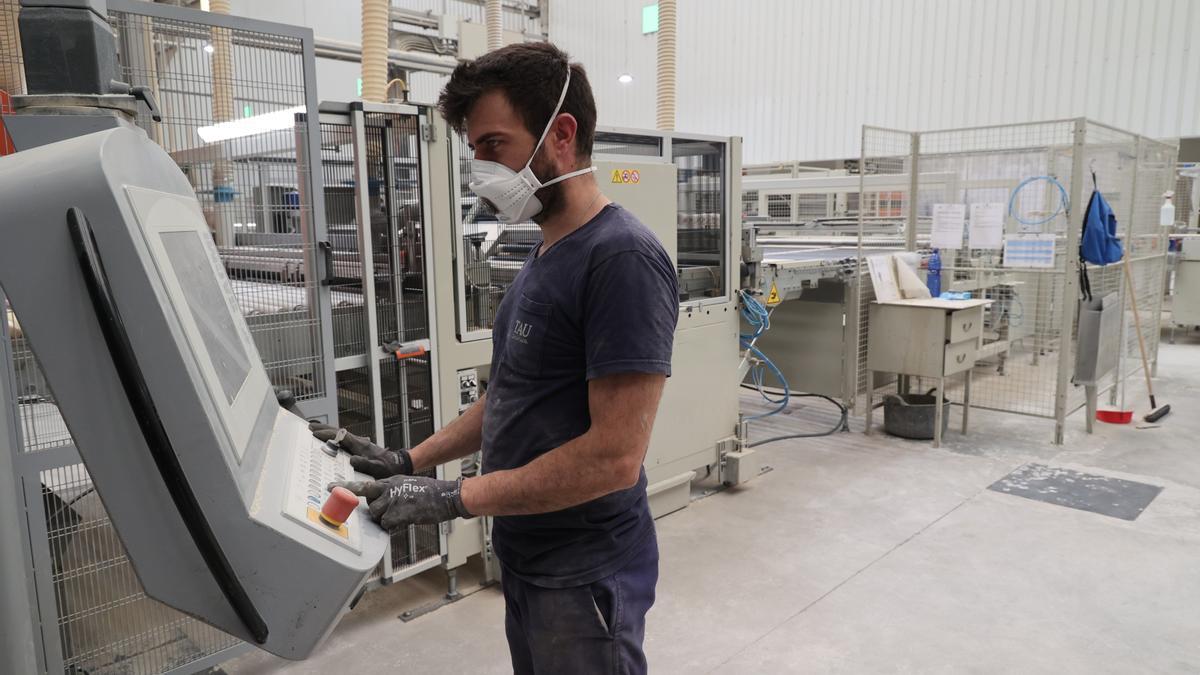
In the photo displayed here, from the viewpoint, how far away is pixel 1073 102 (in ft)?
25.8

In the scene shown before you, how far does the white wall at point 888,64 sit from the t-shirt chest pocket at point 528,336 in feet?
27.9

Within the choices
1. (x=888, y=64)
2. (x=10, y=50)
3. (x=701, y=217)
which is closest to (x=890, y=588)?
(x=701, y=217)

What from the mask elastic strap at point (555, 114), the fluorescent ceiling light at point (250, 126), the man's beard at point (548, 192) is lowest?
the man's beard at point (548, 192)

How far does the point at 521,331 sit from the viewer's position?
48.4 inches

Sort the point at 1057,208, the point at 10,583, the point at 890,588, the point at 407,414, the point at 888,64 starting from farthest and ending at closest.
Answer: the point at 888,64, the point at 1057,208, the point at 890,588, the point at 407,414, the point at 10,583

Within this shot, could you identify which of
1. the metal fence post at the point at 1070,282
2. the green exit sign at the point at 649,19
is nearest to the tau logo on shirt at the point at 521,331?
the metal fence post at the point at 1070,282

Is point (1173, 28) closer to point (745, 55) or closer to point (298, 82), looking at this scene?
point (745, 55)

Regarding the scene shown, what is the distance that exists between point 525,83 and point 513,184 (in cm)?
17

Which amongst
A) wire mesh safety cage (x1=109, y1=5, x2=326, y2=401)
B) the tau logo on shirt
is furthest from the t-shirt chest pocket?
wire mesh safety cage (x1=109, y1=5, x2=326, y2=401)

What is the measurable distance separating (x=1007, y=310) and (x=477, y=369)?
4703 mm

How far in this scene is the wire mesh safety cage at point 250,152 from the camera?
2018 millimetres

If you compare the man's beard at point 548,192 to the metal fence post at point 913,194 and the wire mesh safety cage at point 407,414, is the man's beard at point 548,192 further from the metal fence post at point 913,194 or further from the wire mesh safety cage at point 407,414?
the metal fence post at point 913,194

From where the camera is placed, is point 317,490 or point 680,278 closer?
point 317,490

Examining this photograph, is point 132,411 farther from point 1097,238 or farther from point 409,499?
point 1097,238
